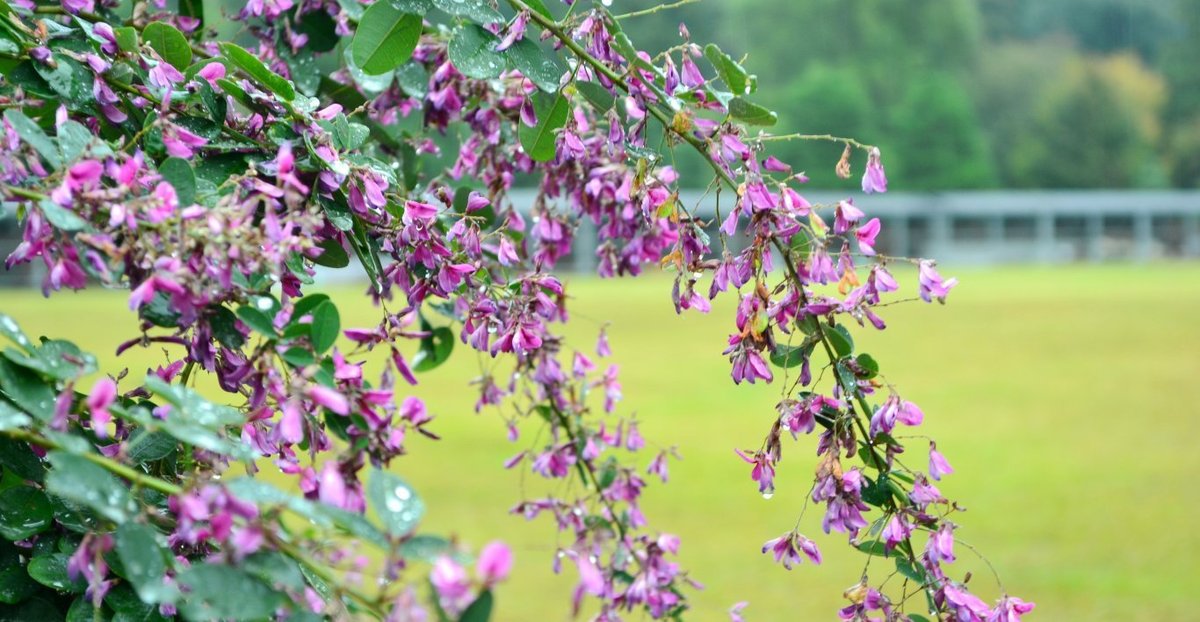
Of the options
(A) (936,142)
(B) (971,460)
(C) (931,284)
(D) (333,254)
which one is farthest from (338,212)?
(A) (936,142)

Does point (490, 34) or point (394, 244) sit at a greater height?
point (490, 34)

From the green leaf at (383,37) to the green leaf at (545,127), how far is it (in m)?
0.13

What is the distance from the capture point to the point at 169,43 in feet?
3.34

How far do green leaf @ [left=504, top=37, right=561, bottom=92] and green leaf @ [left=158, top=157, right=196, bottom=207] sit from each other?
323 millimetres

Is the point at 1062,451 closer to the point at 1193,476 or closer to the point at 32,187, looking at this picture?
the point at 1193,476

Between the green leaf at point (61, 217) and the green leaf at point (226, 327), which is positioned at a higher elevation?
the green leaf at point (226, 327)

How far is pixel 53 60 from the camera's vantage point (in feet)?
3.09

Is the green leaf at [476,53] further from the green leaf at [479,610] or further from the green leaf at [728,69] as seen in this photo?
the green leaf at [479,610]

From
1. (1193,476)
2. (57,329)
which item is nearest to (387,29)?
(1193,476)

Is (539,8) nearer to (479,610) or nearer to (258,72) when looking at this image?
(258,72)

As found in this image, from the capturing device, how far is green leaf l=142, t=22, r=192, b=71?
101 centimetres

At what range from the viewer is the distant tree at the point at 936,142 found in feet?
152

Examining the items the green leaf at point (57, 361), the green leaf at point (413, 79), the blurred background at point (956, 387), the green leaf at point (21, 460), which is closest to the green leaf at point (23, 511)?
the green leaf at point (21, 460)

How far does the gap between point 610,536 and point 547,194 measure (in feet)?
1.43
